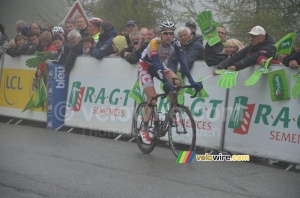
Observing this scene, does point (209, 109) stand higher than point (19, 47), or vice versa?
point (19, 47)

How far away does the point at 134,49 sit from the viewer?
12594 millimetres

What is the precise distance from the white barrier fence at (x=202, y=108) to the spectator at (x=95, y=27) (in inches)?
42.8

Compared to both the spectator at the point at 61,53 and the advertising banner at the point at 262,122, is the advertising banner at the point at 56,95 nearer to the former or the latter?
the spectator at the point at 61,53

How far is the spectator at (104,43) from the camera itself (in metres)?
13.2

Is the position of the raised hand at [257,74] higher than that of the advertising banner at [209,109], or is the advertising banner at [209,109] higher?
Result: the raised hand at [257,74]

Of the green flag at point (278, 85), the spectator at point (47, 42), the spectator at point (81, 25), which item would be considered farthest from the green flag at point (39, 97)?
the green flag at point (278, 85)

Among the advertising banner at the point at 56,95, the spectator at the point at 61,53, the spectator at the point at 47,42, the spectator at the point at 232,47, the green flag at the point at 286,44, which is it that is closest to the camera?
the green flag at the point at 286,44

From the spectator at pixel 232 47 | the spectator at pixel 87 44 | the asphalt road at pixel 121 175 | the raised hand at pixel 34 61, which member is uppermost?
the spectator at pixel 232 47

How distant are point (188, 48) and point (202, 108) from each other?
3.91 ft

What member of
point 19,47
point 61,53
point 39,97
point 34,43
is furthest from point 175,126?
point 19,47

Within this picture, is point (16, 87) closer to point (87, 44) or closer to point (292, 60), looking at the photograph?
point (87, 44)

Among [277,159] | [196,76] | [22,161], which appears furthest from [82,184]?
[196,76]

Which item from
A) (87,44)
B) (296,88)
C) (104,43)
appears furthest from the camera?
(87,44)

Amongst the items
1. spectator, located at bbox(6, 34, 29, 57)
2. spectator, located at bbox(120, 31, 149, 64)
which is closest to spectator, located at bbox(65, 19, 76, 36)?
spectator, located at bbox(6, 34, 29, 57)
